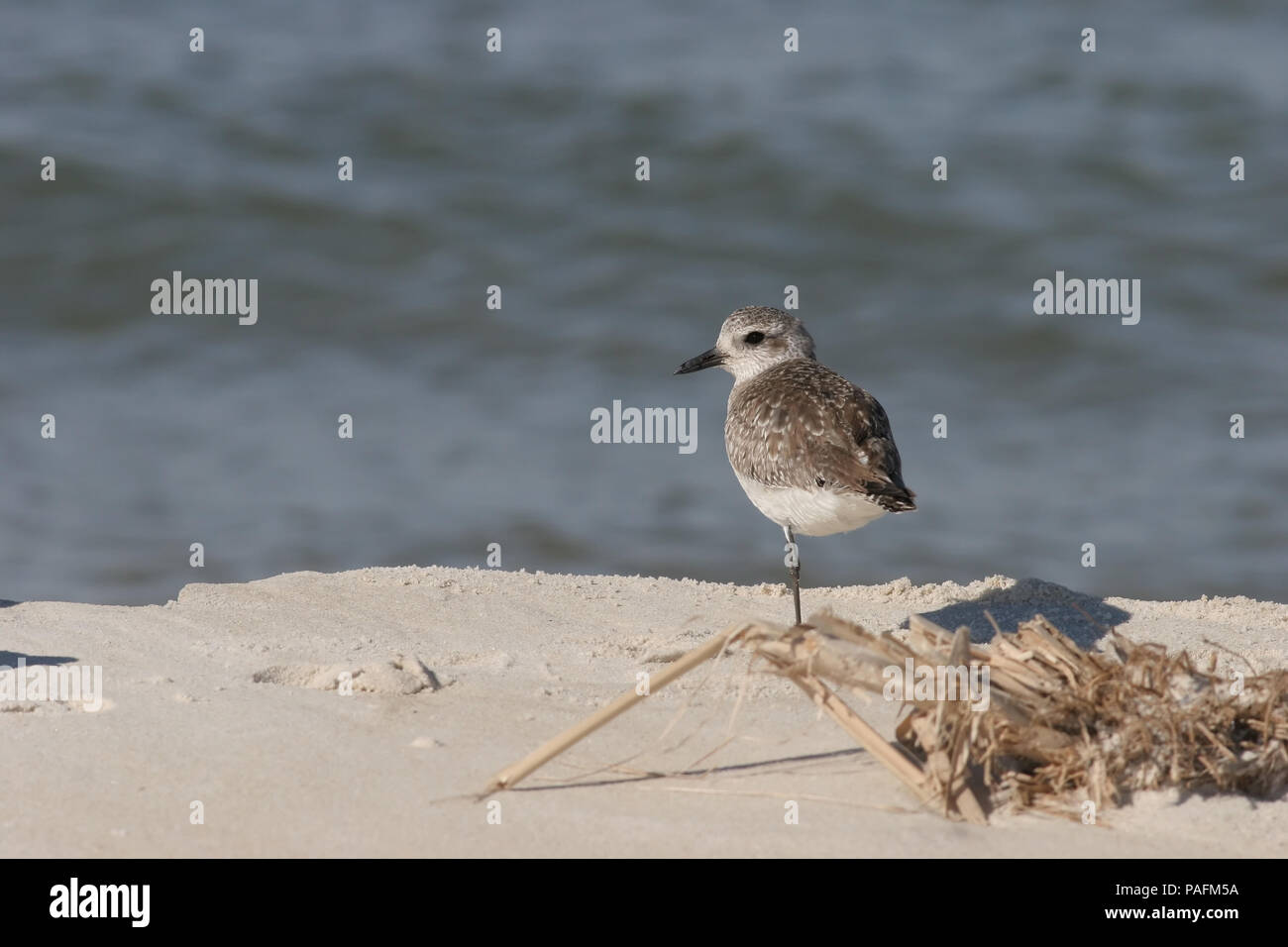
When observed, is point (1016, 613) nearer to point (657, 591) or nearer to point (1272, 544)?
point (657, 591)

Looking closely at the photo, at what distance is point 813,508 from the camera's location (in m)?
5.77

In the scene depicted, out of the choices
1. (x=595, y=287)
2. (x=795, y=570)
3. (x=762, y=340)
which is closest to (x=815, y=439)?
(x=795, y=570)

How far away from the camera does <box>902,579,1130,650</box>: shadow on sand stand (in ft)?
18.5

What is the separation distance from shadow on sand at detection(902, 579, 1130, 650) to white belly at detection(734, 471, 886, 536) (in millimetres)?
523

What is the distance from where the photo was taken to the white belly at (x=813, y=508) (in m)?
5.60

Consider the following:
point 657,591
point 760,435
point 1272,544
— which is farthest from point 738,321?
point 1272,544

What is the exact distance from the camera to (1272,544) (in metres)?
8.09

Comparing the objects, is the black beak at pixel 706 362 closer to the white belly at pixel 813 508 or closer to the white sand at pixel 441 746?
the white belly at pixel 813 508

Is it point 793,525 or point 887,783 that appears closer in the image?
point 887,783

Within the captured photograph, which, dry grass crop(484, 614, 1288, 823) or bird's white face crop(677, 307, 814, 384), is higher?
bird's white face crop(677, 307, 814, 384)

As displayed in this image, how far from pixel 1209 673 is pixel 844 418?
8.66ft

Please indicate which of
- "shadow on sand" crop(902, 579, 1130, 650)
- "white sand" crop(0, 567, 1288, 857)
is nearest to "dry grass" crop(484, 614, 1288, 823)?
"white sand" crop(0, 567, 1288, 857)

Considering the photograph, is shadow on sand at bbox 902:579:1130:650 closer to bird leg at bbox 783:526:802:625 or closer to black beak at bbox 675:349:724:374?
bird leg at bbox 783:526:802:625

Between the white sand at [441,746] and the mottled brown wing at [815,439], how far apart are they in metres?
0.61
